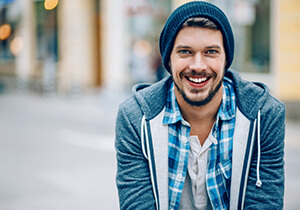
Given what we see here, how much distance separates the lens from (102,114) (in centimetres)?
1266

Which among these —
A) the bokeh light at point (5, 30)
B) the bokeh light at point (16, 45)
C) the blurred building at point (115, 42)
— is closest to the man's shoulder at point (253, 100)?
the blurred building at point (115, 42)

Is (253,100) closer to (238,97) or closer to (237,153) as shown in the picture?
(238,97)

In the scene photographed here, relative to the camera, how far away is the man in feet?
Result: 6.91


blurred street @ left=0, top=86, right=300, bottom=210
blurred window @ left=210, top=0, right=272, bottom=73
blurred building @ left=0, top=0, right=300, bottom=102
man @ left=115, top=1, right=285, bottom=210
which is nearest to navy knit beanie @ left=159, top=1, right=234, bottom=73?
man @ left=115, top=1, right=285, bottom=210

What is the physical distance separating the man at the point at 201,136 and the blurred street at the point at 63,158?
136 inches

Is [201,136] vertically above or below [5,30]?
below

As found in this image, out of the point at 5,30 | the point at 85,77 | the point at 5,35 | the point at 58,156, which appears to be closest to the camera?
the point at 58,156

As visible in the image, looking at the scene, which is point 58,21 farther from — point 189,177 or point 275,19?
point 189,177

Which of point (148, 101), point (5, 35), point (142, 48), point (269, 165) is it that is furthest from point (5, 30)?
point (269, 165)

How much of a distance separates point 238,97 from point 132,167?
58cm

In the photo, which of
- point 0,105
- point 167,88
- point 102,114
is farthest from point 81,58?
point 167,88

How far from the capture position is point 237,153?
2111 mm

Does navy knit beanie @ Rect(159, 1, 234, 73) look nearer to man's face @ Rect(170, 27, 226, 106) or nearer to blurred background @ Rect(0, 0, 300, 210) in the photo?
man's face @ Rect(170, 27, 226, 106)

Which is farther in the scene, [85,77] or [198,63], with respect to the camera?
[85,77]
